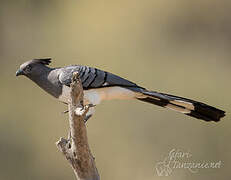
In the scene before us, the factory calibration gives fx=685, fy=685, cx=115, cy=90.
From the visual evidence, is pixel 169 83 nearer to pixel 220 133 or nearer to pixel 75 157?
pixel 220 133

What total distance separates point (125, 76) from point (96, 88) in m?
5.52

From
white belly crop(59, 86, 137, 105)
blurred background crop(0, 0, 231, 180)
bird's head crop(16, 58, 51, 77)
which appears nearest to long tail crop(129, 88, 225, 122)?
white belly crop(59, 86, 137, 105)

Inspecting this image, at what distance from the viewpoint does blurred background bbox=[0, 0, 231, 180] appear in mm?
12297

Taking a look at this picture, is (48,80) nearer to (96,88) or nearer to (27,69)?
(27,69)

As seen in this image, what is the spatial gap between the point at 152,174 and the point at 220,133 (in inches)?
66.2

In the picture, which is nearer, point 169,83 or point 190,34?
point 169,83

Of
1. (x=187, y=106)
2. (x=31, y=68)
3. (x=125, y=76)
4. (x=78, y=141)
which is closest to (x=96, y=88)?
(x=31, y=68)

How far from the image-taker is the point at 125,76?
12477 mm

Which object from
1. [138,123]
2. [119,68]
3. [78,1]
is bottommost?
[138,123]

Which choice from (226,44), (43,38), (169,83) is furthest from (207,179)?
(43,38)

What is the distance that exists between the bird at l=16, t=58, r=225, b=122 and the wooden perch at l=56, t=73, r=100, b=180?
64 centimetres

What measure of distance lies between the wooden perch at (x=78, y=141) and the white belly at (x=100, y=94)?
0.60m

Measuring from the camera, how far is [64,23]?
15102 mm

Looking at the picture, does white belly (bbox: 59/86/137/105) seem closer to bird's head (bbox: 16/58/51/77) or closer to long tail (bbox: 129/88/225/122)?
long tail (bbox: 129/88/225/122)
